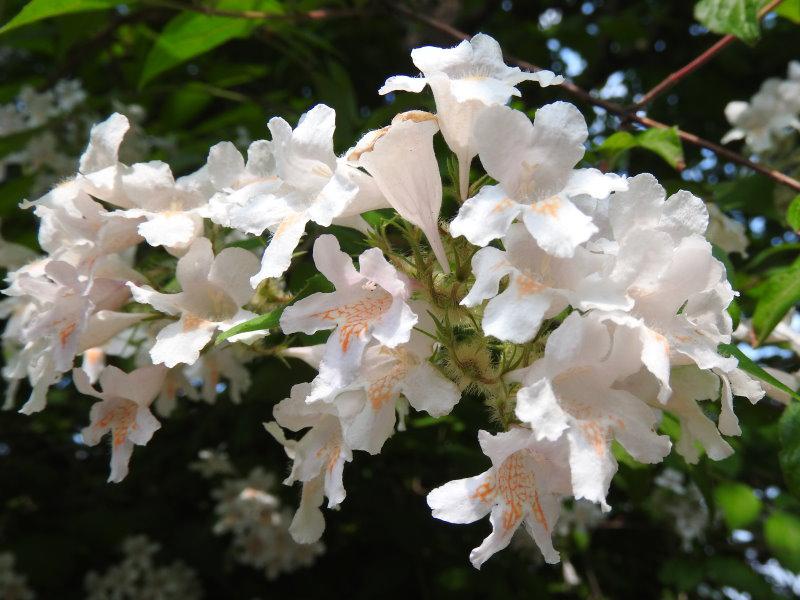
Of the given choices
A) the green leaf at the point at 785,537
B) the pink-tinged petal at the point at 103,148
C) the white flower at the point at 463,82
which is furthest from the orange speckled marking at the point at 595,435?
the green leaf at the point at 785,537

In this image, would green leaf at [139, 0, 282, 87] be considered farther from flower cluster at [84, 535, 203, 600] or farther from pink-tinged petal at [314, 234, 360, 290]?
flower cluster at [84, 535, 203, 600]

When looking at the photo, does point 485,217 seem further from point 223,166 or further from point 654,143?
point 654,143

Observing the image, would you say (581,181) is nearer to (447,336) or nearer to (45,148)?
(447,336)

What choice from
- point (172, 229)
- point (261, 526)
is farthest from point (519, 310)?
point (261, 526)

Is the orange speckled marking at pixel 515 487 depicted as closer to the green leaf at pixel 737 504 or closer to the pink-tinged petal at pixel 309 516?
the pink-tinged petal at pixel 309 516

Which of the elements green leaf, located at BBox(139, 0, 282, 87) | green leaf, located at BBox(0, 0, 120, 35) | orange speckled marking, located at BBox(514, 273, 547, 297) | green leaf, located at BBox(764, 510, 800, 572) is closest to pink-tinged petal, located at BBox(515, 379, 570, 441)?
orange speckled marking, located at BBox(514, 273, 547, 297)

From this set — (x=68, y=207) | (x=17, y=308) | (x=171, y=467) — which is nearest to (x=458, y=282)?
(x=68, y=207)
